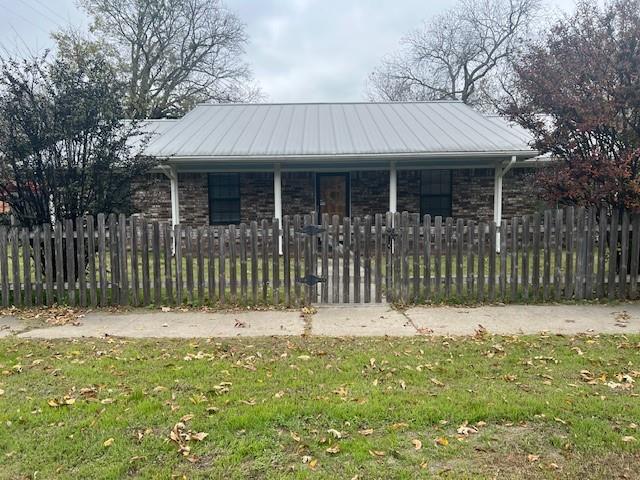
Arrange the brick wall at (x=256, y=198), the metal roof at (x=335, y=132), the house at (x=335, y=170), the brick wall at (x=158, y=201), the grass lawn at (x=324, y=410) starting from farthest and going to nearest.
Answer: the brick wall at (x=256, y=198), the brick wall at (x=158, y=201), the house at (x=335, y=170), the metal roof at (x=335, y=132), the grass lawn at (x=324, y=410)

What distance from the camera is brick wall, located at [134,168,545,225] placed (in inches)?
564

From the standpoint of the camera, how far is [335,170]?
14211mm

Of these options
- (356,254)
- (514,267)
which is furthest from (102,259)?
(514,267)

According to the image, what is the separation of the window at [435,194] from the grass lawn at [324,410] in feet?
31.4

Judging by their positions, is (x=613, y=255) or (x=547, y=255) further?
(x=613, y=255)

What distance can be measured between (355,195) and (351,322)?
8.67m

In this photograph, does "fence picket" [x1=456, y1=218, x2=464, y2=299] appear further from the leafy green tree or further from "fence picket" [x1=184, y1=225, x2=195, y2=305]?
the leafy green tree

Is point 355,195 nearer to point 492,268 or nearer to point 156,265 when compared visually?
point 492,268

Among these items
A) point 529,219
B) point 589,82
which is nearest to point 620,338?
point 529,219

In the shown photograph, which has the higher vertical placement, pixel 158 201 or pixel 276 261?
pixel 158 201

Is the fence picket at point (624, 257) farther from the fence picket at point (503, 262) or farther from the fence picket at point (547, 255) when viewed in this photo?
the fence picket at point (503, 262)

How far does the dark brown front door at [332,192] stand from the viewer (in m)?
14.5

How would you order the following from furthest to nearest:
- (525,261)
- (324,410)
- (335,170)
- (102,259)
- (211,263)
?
1. (335,170)
2. (525,261)
3. (211,263)
4. (102,259)
5. (324,410)

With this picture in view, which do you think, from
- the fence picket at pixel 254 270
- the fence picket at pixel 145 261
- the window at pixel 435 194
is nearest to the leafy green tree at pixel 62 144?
the fence picket at pixel 145 261
